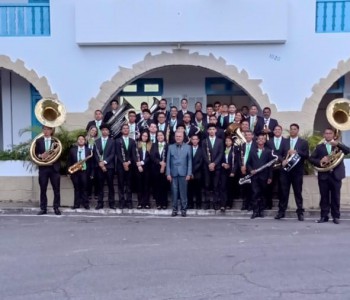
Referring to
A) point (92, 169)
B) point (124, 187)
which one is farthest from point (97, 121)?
point (124, 187)

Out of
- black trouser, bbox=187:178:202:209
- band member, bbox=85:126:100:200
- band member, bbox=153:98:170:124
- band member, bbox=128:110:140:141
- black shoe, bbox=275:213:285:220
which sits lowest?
black shoe, bbox=275:213:285:220

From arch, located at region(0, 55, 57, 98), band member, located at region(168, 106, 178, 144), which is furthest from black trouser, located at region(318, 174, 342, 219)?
arch, located at region(0, 55, 57, 98)

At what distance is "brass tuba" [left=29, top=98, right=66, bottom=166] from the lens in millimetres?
12586

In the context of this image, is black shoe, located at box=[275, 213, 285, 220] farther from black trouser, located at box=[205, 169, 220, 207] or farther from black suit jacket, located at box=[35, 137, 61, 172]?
black suit jacket, located at box=[35, 137, 61, 172]

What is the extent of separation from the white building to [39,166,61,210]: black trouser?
9.11 ft

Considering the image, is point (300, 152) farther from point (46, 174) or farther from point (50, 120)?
point (50, 120)

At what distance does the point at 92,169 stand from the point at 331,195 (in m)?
5.04

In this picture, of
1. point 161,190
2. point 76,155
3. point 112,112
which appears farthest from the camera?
point 112,112

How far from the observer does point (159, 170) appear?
42.0 ft

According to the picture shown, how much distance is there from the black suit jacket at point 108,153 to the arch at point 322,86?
Result: 206 inches

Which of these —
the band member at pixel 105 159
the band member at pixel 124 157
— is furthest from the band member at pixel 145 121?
the band member at pixel 105 159

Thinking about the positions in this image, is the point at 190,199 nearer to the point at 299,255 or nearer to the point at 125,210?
the point at 125,210

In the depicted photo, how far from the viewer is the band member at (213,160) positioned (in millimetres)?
12508

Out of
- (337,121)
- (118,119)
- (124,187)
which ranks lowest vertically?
(124,187)
